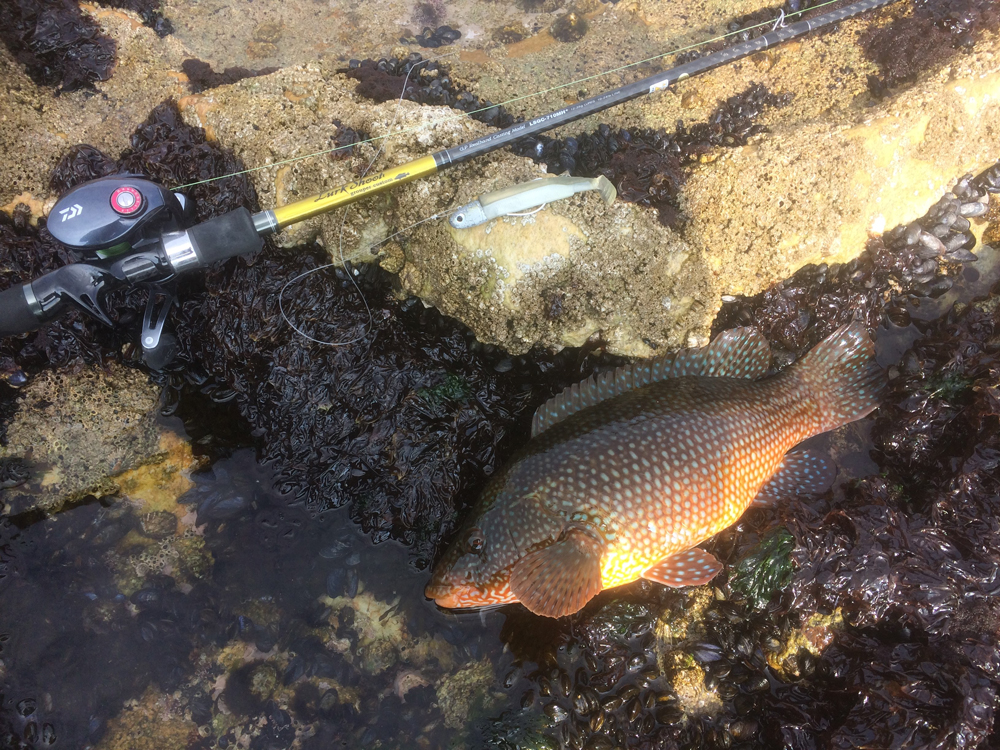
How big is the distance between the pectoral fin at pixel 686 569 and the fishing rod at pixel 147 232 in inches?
124

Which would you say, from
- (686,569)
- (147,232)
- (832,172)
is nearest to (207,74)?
(147,232)

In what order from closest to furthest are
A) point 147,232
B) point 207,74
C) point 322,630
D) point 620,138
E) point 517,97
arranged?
point 147,232, point 322,630, point 620,138, point 207,74, point 517,97

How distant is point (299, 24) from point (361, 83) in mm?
1338

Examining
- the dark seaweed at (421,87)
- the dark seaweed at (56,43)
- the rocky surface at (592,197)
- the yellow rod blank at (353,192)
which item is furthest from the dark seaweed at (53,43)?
the yellow rod blank at (353,192)

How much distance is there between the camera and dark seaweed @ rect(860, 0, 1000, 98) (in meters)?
4.13

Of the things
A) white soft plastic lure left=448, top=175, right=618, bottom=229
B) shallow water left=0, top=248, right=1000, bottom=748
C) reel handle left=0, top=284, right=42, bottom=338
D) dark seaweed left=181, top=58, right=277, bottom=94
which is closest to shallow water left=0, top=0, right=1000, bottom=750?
shallow water left=0, top=248, right=1000, bottom=748

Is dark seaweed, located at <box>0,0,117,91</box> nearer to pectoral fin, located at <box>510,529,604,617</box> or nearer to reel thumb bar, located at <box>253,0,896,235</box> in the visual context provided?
reel thumb bar, located at <box>253,0,896,235</box>

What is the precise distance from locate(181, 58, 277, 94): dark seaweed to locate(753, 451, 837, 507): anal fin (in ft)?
17.5

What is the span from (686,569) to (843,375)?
78.9 inches

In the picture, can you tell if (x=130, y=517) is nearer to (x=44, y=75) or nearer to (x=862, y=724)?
(x=44, y=75)

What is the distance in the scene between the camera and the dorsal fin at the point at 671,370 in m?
4.10

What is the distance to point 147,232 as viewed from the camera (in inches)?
142

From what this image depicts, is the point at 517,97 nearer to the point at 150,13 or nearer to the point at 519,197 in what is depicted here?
the point at 519,197

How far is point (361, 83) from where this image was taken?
474 centimetres
